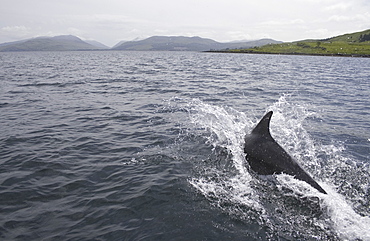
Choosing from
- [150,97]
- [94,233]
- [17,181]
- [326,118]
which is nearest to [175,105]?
[150,97]

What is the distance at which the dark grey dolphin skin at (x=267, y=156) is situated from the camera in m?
8.74

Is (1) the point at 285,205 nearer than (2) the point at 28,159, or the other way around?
(1) the point at 285,205

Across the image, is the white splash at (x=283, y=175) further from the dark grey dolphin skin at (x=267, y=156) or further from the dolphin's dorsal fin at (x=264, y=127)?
the dolphin's dorsal fin at (x=264, y=127)

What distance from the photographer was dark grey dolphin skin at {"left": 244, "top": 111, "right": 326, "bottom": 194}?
344 inches

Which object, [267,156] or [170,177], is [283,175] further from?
[170,177]

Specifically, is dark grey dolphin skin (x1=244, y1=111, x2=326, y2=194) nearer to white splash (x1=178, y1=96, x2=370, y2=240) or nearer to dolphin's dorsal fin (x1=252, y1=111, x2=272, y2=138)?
dolphin's dorsal fin (x1=252, y1=111, x2=272, y2=138)

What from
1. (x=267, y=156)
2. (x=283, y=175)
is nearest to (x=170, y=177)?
(x=267, y=156)

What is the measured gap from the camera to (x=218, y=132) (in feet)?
44.9

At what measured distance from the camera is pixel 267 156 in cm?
930

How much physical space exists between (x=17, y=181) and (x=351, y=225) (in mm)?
10260

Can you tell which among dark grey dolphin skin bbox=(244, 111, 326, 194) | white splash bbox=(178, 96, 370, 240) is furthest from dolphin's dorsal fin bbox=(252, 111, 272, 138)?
white splash bbox=(178, 96, 370, 240)

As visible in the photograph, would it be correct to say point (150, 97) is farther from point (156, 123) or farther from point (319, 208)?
point (319, 208)

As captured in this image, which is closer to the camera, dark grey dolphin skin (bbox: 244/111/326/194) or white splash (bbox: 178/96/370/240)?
white splash (bbox: 178/96/370/240)

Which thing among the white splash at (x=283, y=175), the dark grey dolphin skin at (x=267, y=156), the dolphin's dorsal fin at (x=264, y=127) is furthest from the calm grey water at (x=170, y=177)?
the dolphin's dorsal fin at (x=264, y=127)
